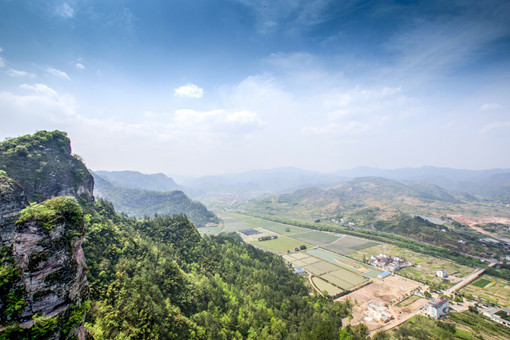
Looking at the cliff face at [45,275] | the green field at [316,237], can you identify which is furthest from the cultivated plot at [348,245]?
the cliff face at [45,275]

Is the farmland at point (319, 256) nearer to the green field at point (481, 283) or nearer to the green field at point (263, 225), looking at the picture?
the green field at point (263, 225)

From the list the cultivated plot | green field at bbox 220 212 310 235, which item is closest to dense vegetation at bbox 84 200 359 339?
the cultivated plot

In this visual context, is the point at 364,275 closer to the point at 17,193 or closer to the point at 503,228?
the point at 17,193

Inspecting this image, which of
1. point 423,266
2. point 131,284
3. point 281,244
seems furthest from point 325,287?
point 131,284

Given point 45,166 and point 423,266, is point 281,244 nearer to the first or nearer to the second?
point 423,266

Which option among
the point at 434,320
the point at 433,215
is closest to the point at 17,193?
the point at 434,320

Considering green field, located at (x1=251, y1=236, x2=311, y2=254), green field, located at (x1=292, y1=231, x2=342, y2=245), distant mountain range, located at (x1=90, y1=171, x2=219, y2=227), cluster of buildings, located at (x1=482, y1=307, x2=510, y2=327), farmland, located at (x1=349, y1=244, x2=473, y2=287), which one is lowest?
green field, located at (x1=292, y1=231, x2=342, y2=245)

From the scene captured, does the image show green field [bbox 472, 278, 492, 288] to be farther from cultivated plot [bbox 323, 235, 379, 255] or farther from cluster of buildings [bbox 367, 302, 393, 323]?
cultivated plot [bbox 323, 235, 379, 255]
